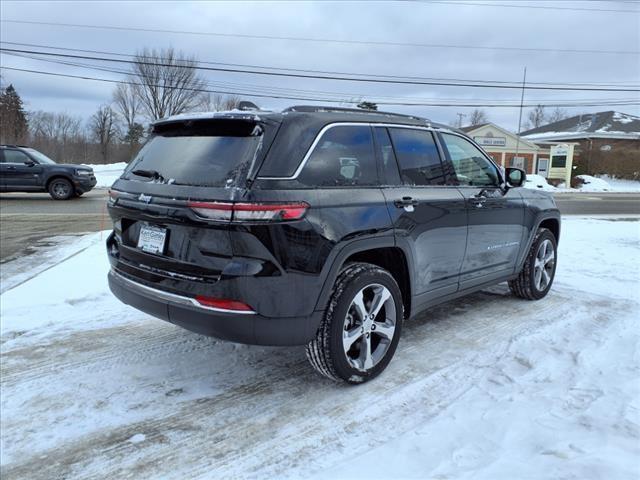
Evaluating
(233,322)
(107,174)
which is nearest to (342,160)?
(233,322)

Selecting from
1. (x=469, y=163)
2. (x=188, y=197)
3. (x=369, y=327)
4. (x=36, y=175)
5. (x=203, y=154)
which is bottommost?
(x=369, y=327)

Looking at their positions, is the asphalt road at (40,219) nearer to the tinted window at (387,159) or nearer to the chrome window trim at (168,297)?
the chrome window trim at (168,297)

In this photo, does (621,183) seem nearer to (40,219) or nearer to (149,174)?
(40,219)

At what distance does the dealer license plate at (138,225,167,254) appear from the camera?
3.11 meters

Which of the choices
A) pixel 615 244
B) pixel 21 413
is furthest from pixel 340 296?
pixel 615 244

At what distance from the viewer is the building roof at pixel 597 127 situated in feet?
168

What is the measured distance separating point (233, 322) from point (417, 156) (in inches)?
77.8

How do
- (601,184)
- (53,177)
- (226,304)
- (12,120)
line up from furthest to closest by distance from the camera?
(12,120) < (601,184) < (53,177) < (226,304)

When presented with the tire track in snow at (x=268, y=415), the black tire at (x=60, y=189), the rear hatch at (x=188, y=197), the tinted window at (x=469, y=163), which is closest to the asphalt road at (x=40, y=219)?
the black tire at (x=60, y=189)

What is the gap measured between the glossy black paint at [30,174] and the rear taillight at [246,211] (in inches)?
626

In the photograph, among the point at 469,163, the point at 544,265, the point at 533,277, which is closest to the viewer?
the point at 469,163

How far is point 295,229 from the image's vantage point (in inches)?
113

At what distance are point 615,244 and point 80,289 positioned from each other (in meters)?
8.25

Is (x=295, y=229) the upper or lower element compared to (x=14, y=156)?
lower
